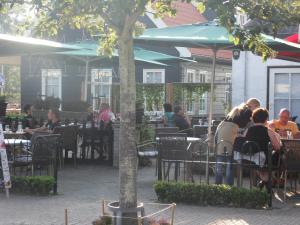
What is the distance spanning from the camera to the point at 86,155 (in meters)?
13.6

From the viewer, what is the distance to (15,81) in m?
42.8

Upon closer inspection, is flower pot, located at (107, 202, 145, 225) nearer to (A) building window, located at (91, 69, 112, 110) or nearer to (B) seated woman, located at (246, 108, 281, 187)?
(B) seated woman, located at (246, 108, 281, 187)

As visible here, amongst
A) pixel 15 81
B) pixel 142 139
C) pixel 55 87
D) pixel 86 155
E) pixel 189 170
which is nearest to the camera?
pixel 189 170

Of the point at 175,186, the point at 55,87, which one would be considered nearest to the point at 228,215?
the point at 175,186

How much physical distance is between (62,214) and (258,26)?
143 inches

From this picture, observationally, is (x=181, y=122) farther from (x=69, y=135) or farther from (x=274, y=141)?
(x=274, y=141)

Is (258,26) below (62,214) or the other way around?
the other way around

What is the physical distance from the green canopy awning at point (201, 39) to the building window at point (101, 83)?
12.5m

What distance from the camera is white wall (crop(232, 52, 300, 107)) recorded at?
51.1ft

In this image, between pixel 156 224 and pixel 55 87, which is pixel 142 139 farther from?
pixel 55 87

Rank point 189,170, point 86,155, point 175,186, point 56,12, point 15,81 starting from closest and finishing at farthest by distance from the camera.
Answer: point 56,12 < point 175,186 < point 189,170 < point 86,155 < point 15,81

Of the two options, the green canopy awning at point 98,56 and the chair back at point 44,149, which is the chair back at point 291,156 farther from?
the green canopy awning at point 98,56

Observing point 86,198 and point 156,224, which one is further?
point 86,198

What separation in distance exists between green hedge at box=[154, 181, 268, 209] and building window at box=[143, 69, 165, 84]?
14.6 meters
